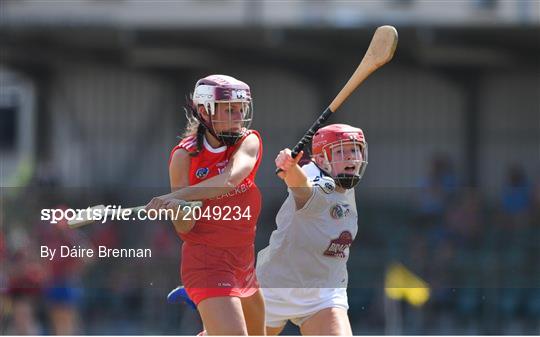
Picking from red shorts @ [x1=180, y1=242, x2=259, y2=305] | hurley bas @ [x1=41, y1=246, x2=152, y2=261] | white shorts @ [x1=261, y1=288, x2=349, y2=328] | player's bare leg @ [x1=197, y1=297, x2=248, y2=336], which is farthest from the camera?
hurley bas @ [x1=41, y1=246, x2=152, y2=261]

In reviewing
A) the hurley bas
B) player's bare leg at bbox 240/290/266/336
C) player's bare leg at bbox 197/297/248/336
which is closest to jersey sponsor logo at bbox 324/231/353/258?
player's bare leg at bbox 240/290/266/336

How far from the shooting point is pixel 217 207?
20.6ft

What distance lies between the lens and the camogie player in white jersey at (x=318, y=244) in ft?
22.1

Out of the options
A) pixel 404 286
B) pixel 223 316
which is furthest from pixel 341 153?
pixel 404 286

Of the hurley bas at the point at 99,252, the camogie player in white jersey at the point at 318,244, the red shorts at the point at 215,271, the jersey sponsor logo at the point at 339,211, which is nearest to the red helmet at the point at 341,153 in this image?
the camogie player in white jersey at the point at 318,244

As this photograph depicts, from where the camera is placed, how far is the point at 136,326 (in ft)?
41.2

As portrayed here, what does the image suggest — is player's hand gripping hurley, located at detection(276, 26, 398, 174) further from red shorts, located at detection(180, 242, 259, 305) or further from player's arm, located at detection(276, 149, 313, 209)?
red shorts, located at detection(180, 242, 259, 305)

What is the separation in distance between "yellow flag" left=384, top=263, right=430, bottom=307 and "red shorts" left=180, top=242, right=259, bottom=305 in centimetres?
517

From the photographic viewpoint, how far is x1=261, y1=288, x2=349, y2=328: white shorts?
685 cm

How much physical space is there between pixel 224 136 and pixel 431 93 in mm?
16067

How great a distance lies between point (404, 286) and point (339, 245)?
5839 mm

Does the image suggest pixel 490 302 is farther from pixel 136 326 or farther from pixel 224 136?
pixel 224 136

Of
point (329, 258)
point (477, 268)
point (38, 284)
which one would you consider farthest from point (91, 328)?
point (329, 258)

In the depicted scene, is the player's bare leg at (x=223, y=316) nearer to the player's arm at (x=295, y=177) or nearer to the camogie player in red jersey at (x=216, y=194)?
the camogie player in red jersey at (x=216, y=194)
